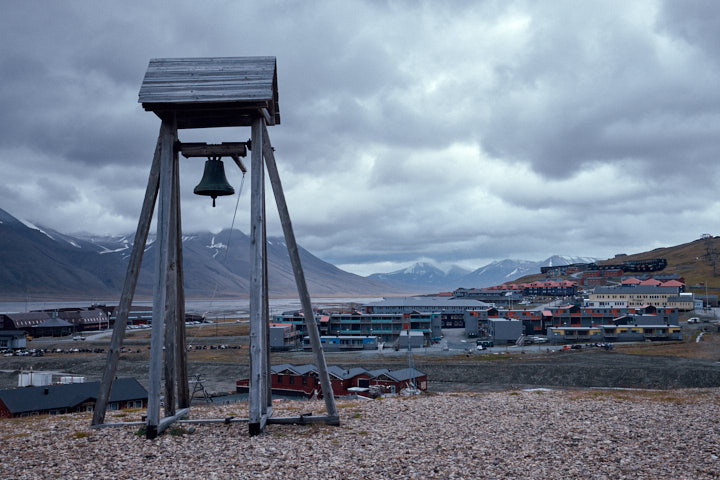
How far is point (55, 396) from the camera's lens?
3562 centimetres

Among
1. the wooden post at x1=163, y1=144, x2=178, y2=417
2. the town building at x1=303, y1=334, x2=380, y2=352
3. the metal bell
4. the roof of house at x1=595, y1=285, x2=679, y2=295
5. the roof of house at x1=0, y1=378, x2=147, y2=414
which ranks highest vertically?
the metal bell

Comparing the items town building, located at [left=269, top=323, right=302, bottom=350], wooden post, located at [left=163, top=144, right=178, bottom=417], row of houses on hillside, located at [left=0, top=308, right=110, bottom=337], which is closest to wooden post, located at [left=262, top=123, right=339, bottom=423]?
wooden post, located at [left=163, top=144, right=178, bottom=417]

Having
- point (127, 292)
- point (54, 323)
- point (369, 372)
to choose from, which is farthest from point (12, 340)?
point (127, 292)

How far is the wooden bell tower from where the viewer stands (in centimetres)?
1412

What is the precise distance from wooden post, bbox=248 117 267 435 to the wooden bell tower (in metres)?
0.03

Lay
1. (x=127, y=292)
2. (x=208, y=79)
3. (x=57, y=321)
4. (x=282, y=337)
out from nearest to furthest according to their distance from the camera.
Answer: (x=127, y=292)
(x=208, y=79)
(x=282, y=337)
(x=57, y=321)

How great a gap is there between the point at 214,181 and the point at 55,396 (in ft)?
93.9

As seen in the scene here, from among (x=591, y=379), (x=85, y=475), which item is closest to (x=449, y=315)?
(x=591, y=379)

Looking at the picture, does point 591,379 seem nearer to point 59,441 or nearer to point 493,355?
point 493,355

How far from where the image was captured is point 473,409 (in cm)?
1856

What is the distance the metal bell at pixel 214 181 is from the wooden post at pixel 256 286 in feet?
5.43

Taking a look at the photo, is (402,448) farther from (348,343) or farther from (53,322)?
(53,322)

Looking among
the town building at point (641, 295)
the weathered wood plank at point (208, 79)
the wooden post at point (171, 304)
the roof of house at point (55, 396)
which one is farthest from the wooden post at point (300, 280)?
the town building at point (641, 295)

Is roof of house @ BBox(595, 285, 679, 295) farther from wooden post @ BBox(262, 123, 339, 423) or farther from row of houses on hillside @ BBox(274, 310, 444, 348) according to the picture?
wooden post @ BBox(262, 123, 339, 423)
